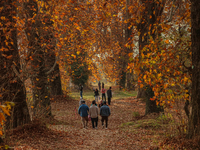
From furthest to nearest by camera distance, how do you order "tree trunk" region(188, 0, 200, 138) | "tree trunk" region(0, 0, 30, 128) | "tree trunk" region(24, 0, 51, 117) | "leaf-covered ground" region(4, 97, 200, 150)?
"tree trunk" region(24, 0, 51, 117), "tree trunk" region(0, 0, 30, 128), "leaf-covered ground" region(4, 97, 200, 150), "tree trunk" region(188, 0, 200, 138)

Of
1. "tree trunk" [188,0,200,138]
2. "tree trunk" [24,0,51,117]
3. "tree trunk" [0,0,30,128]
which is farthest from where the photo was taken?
"tree trunk" [24,0,51,117]

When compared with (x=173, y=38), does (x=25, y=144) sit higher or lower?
lower

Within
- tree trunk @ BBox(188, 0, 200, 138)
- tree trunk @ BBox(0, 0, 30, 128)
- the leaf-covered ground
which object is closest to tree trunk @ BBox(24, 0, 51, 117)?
tree trunk @ BBox(0, 0, 30, 128)

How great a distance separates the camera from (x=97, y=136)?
10.5 m

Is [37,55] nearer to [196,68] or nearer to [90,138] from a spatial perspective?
[90,138]

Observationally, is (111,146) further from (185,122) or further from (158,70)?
(158,70)

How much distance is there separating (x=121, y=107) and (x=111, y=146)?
12.3 meters

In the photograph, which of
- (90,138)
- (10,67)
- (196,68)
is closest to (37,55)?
(10,67)

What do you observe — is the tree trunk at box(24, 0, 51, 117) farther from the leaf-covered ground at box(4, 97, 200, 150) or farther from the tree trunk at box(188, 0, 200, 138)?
the tree trunk at box(188, 0, 200, 138)

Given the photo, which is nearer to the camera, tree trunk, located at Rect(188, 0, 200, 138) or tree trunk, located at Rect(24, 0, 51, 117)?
tree trunk, located at Rect(188, 0, 200, 138)

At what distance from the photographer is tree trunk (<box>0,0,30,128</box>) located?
800 cm

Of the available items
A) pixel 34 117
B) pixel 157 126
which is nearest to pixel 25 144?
pixel 34 117

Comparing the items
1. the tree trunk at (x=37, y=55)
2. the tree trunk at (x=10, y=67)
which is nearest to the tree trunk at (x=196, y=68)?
the tree trunk at (x=37, y=55)

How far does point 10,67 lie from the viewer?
8.31m
